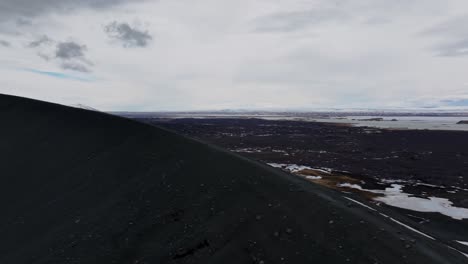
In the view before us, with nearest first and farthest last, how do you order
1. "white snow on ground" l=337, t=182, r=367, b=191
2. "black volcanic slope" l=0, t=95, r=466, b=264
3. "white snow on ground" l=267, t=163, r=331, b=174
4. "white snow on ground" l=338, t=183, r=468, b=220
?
1. "black volcanic slope" l=0, t=95, r=466, b=264
2. "white snow on ground" l=338, t=183, r=468, b=220
3. "white snow on ground" l=337, t=182, r=367, b=191
4. "white snow on ground" l=267, t=163, r=331, b=174

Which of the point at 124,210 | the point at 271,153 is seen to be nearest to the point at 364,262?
the point at 124,210

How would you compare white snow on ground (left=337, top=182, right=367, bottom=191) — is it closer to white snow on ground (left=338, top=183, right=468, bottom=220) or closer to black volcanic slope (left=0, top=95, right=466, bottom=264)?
white snow on ground (left=338, top=183, right=468, bottom=220)

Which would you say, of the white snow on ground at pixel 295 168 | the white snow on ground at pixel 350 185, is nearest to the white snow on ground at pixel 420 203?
the white snow on ground at pixel 350 185

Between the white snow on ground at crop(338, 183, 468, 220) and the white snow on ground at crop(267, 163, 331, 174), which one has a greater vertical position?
the white snow on ground at crop(338, 183, 468, 220)

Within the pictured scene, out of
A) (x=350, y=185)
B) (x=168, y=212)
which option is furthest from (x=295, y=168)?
(x=168, y=212)

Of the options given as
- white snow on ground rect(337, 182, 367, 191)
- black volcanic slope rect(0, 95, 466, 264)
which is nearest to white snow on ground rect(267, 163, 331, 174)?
white snow on ground rect(337, 182, 367, 191)

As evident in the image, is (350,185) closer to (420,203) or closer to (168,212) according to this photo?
(420,203)
